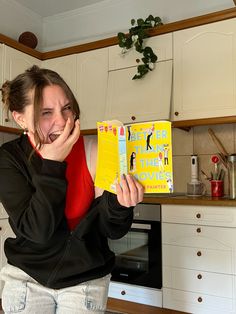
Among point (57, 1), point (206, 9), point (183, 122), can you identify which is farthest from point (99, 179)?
point (57, 1)

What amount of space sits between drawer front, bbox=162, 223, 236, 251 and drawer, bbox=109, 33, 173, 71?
118cm

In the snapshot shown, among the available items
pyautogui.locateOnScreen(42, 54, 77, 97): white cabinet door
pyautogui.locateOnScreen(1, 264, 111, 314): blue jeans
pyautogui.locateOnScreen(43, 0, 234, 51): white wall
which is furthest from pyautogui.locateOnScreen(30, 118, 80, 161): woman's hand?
pyautogui.locateOnScreen(43, 0, 234, 51): white wall

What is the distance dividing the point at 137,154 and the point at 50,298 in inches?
15.7

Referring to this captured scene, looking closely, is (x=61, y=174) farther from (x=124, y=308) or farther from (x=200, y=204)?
(x=124, y=308)

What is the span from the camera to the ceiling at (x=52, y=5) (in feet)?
10.3

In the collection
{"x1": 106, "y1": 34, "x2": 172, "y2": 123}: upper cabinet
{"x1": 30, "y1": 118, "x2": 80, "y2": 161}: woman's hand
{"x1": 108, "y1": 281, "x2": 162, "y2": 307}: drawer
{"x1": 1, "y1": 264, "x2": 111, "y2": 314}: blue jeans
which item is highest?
{"x1": 106, "y1": 34, "x2": 172, "y2": 123}: upper cabinet

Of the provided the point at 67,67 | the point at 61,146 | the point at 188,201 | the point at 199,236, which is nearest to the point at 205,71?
the point at 188,201

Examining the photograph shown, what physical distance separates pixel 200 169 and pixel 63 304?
195 cm

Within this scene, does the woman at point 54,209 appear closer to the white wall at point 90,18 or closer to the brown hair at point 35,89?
the brown hair at point 35,89

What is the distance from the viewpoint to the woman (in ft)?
2.59

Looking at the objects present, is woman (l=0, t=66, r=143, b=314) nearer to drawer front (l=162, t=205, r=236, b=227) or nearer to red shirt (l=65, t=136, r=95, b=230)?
red shirt (l=65, t=136, r=95, b=230)

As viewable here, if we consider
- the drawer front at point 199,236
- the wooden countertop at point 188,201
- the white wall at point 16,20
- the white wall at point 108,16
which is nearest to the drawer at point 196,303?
the drawer front at point 199,236

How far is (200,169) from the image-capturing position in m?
2.60

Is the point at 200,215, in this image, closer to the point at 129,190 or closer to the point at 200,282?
the point at 200,282
